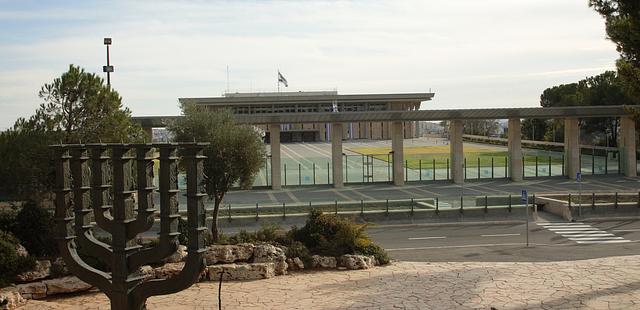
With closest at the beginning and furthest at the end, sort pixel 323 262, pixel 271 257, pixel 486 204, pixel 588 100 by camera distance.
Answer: pixel 271 257, pixel 323 262, pixel 486 204, pixel 588 100

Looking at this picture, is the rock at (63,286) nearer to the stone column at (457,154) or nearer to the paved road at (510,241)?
the paved road at (510,241)

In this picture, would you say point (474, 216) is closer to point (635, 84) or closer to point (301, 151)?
point (635, 84)

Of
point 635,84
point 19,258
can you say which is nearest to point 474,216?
point 635,84

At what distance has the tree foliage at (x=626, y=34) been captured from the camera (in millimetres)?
17031

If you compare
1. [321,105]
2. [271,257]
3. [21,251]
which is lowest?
[271,257]

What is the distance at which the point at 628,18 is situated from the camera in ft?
56.3

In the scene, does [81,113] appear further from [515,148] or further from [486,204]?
[515,148]

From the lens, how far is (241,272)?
15.9 meters

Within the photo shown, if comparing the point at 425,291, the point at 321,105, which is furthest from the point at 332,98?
the point at 425,291

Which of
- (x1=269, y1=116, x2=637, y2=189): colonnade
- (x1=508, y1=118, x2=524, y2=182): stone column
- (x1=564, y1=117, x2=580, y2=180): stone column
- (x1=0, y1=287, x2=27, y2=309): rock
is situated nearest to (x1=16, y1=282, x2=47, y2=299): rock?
(x1=0, y1=287, x2=27, y2=309): rock

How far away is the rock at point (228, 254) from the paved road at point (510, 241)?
22.5ft

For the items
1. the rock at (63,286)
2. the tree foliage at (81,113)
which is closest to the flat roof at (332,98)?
the tree foliage at (81,113)

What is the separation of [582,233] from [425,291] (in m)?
15.6

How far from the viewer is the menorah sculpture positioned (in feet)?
33.5
